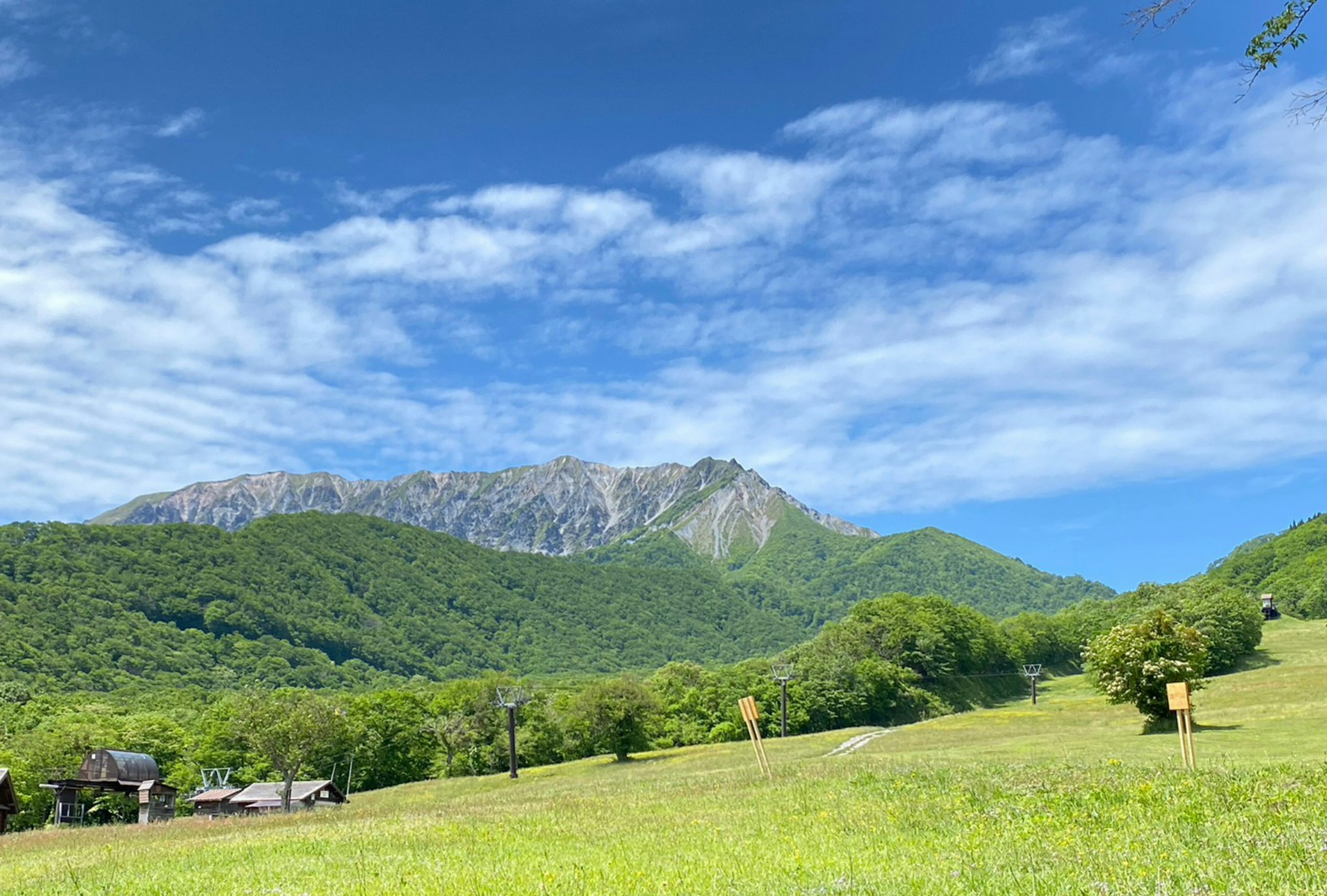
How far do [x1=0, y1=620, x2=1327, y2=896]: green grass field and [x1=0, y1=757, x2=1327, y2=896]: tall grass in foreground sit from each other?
0.07 metres

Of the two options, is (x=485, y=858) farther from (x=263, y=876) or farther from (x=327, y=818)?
(x=327, y=818)

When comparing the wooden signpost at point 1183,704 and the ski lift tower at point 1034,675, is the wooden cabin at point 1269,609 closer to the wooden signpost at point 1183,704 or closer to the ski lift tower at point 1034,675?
the ski lift tower at point 1034,675

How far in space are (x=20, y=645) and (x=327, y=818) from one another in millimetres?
183344

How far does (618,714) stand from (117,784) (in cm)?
4136

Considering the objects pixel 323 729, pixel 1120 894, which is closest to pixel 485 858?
pixel 1120 894

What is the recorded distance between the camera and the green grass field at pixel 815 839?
1095cm

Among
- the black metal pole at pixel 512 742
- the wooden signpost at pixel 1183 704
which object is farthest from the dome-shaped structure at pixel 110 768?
the wooden signpost at pixel 1183 704

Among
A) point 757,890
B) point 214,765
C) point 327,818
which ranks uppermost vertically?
point 757,890

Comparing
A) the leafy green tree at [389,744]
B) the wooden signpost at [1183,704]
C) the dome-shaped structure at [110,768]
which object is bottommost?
the leafy green tree at [389,744]

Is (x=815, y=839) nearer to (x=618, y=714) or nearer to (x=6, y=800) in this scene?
(x=6, y=800)

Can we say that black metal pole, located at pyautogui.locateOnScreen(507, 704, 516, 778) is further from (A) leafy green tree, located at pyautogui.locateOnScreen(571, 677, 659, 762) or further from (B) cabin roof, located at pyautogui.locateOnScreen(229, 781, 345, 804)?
(B) cabin roof, located at pyautogui.locateOnScreen(229, 781, 345, 804)

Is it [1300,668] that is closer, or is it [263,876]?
[263,876]

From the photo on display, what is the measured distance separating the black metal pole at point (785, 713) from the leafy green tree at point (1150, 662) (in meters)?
41.3

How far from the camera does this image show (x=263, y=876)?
648 inches
